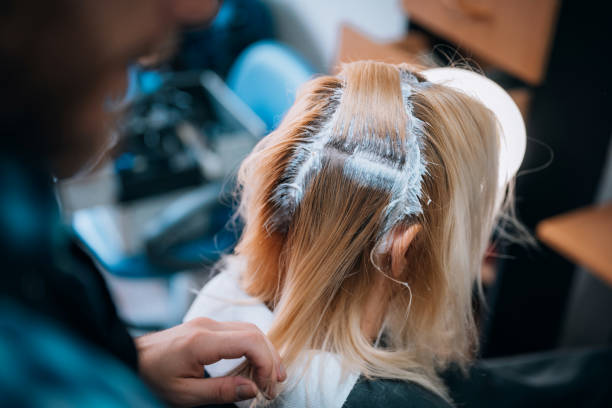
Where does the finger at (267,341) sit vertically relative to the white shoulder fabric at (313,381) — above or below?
above

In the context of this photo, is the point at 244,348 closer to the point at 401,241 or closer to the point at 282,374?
the point at 282,374

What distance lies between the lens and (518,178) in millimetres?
1180

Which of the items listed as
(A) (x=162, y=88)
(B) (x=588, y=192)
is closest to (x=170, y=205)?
(A) (x=162, y=88)

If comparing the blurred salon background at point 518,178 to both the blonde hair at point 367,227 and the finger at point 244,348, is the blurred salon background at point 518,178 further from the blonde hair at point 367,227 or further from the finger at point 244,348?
the finger at point 244,348

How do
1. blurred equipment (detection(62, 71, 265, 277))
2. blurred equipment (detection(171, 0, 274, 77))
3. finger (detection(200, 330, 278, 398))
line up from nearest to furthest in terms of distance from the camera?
1. finger (detection(200, 330, 278, 398))
2. blurred equipment (detection(62, 71, 265, 277))
3. blurred equipment (detection(171, 0, 274, 77))

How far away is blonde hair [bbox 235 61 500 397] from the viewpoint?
0.57 m

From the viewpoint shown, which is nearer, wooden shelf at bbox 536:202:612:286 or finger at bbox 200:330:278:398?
finger at bbox 200:330:278:398

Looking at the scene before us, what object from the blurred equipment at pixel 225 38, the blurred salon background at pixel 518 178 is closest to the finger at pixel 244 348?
the blurred salon background at pixel 518 178

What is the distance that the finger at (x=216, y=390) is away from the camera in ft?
1.73

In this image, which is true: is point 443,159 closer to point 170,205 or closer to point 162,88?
point 170,205

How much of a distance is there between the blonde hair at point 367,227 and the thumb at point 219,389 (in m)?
0.08

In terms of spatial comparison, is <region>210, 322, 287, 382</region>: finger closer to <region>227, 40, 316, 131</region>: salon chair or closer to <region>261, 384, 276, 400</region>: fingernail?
<region>261, 384, 276, 400</region>: fingernail

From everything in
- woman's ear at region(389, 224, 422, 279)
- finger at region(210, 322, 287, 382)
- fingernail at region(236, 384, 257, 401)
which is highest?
woman's ear at region(389, 224, 422, 279)

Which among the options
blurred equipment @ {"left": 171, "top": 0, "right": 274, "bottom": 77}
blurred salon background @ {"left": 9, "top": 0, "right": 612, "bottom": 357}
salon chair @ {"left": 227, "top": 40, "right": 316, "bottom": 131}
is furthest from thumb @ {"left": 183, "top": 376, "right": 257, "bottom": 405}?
blurred equipment @ {"left": 171, "top": 0, "right": 274, "bottom": 77}
